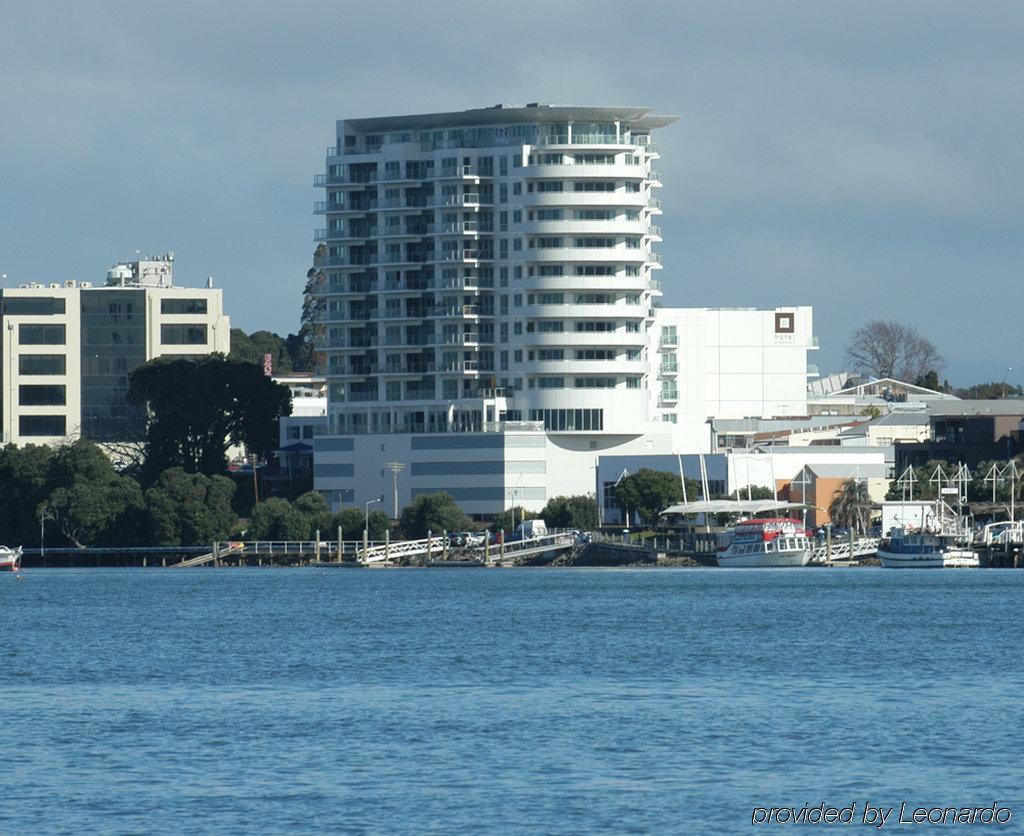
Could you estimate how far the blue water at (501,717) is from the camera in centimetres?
4231

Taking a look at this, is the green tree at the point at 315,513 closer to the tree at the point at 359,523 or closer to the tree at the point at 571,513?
the tree at the point at 359,523

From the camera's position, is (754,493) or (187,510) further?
(187,510)

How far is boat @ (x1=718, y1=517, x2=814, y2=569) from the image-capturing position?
504ft

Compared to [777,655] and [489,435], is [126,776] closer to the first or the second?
[777,655]

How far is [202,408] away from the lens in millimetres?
188125

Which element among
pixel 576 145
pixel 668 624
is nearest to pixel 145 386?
pixel 576 145

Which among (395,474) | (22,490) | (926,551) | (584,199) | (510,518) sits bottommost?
(926,551)

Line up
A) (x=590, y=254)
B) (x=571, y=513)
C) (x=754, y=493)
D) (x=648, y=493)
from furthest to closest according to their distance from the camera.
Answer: (x=590, y=254) → (x=571, y=513) → (x=754, y=493) → (x=648, y=493)

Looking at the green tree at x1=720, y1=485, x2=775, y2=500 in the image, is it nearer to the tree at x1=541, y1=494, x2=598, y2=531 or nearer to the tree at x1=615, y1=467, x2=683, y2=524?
the tree at x1=615, y1=467, x2=683, y2=524

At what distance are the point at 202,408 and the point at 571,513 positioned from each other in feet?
120

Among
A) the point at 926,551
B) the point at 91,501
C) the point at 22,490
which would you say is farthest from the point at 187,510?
the point at 926,551

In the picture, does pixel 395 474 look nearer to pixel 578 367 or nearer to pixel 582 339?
pixel 578 367

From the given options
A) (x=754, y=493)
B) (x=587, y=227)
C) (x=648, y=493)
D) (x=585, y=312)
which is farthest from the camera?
(x=585, y=312)

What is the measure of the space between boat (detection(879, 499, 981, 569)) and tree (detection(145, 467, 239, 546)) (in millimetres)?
53330
